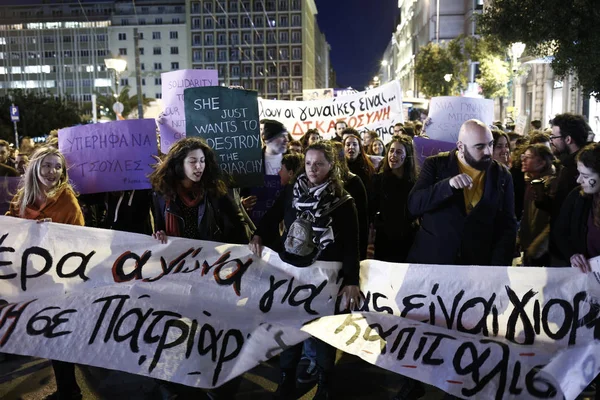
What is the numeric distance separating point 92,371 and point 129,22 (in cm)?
10775

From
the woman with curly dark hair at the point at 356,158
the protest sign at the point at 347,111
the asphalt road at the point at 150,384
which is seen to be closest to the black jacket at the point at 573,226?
the asphalt road at the point at 150,384

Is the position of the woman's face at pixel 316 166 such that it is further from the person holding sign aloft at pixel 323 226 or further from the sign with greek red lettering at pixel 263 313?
the sign with greek red lettering at pixel 263 313

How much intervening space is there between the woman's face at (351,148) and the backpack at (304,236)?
266cm

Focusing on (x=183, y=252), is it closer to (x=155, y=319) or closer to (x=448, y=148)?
(x=155, y=319)

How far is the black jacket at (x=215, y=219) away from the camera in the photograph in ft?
14.0

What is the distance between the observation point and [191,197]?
14.0 feet

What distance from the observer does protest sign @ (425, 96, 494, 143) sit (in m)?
7.11

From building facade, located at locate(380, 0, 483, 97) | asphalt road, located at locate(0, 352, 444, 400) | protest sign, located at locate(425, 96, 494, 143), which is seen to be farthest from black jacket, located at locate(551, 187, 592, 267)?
building facade, located at locate(380, 0, 483, 97)

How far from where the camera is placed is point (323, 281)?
404 cm

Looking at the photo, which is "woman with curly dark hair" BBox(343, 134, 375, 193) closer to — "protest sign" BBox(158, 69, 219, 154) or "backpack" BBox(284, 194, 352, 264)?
"protest sign" BBox(158, 69, 219, 154)

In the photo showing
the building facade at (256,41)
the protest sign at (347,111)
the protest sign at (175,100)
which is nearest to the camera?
the protest sign at (175,100)

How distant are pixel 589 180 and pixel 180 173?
8.68 feet

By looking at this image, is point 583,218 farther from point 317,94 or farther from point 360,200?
point 317,94

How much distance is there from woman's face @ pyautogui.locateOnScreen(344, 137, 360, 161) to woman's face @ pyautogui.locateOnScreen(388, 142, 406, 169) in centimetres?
87
